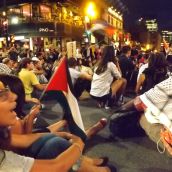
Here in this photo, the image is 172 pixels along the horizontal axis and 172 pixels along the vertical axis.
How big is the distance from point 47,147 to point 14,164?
4.61 ft

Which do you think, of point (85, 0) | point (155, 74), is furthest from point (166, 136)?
point (85, 0)

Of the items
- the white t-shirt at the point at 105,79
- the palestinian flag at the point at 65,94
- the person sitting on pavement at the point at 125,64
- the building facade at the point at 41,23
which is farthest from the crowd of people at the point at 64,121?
the building facade at the point at 41,23

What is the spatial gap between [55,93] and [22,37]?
1332 inches

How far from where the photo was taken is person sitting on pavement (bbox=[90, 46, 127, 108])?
8039 millimetres

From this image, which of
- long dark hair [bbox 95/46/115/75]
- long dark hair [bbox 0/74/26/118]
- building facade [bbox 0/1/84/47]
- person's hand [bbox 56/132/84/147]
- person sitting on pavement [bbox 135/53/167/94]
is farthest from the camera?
building facade [bbox 0/1/84/47]

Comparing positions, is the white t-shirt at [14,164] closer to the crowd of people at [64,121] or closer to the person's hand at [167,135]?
the crowd of people at [64,121]

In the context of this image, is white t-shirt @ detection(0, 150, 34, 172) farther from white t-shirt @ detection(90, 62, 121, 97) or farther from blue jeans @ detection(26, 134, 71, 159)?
white t-shirt @ detection(90, 62, 121, 97)

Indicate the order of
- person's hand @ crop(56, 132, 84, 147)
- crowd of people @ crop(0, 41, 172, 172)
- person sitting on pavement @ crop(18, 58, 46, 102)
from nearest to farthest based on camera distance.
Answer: crowd of people @ crop(0, 41, 172, 172) < person's hand @ crop(56, 132, 84, 147) < person sitting on pavement @ crop(18, 58, 46, 102)

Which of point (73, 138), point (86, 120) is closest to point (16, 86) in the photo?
point (73, 138)

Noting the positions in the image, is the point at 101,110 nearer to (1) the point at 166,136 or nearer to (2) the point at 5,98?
(1) the point at 166,136

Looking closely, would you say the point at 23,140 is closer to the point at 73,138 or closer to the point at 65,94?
the point at 73,138

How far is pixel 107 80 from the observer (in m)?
8.12

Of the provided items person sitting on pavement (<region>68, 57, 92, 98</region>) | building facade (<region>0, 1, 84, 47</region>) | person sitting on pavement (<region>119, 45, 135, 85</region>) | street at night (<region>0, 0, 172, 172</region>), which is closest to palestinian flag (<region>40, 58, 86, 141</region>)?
street at night (<region>0, 0, 172, 172</region>)

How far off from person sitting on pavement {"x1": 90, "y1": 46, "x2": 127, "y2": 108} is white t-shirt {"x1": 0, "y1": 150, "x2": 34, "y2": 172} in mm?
5885
